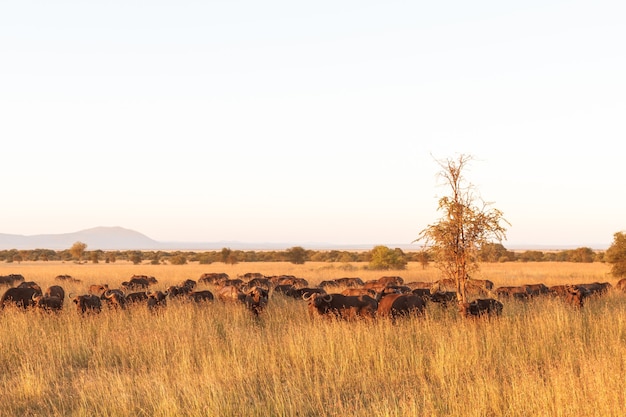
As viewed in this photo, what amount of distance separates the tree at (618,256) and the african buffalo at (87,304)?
1157 inches

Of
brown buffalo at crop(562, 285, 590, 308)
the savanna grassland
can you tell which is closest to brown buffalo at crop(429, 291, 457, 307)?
the savanna grassland

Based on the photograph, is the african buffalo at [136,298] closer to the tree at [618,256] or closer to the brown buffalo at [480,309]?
the brown buffalo at [480,309]

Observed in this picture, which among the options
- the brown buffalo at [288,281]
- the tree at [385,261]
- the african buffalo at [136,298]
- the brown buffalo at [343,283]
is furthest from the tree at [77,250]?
the african buffalo at [136,298]

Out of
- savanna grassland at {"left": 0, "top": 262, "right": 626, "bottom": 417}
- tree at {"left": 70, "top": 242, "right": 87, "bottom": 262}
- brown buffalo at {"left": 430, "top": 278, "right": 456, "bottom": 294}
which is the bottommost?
savanna grassland at {"left": 0, "top": 262, "right": 626, "bottom": 417}

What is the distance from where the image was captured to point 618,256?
31984mm

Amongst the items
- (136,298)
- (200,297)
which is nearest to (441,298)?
(200,297)

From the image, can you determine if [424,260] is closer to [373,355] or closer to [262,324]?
[262,324]

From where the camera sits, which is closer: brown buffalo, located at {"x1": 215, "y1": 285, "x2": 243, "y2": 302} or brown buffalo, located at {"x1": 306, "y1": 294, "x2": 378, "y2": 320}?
brown buffalo, located at {"x1": 306, "y1": 294, "x2": 378, "y2": 320}

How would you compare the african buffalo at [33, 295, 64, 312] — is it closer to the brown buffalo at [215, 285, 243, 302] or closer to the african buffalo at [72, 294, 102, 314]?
the african buffalo at [72, 294, 102, 314]

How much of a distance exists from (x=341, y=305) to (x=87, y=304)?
7758mm

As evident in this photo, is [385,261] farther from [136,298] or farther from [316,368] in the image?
[316,368]

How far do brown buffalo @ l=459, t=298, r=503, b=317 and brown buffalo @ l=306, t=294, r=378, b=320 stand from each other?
2.36 metres

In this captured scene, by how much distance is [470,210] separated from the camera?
1476 centimetres

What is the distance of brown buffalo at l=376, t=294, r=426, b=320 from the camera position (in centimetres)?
1389
